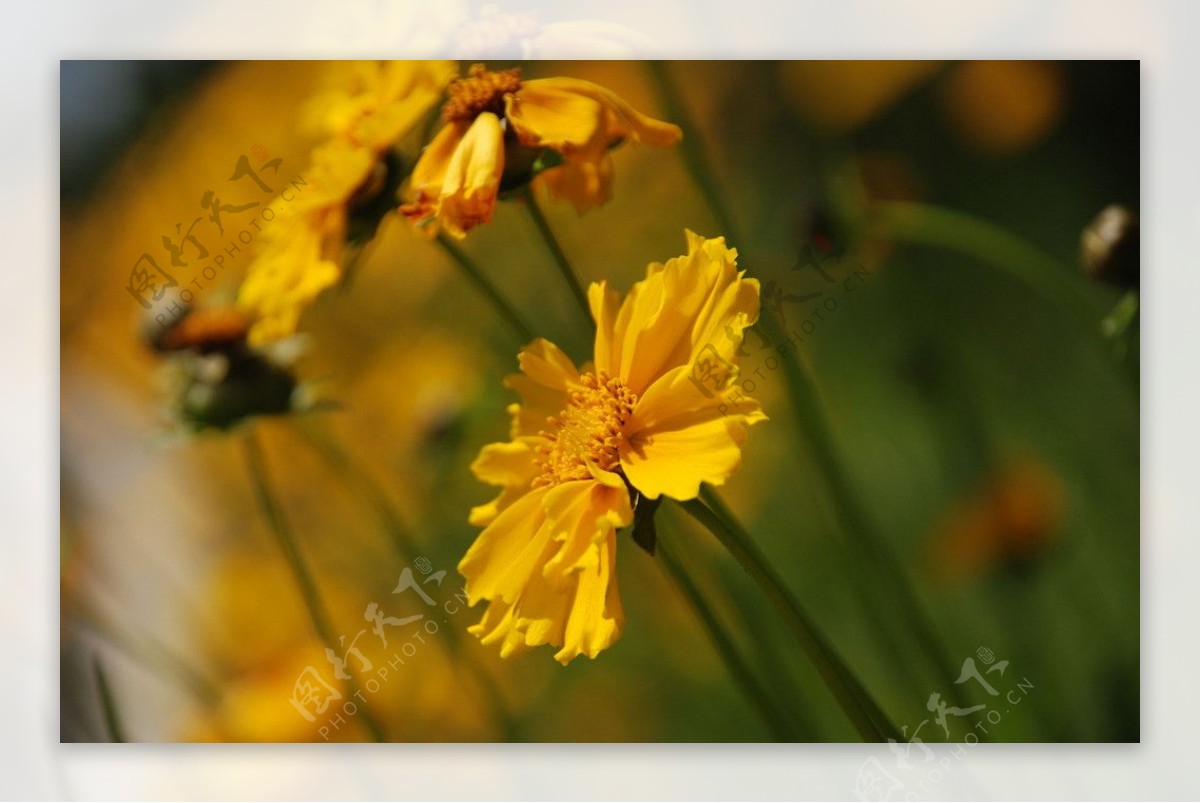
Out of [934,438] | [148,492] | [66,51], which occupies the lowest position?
[934,438]

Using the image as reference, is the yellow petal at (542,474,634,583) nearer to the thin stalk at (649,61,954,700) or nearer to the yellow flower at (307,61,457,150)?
the thin stalk at (649,61,954,700)

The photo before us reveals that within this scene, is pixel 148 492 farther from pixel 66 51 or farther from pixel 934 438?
pixel 934 438

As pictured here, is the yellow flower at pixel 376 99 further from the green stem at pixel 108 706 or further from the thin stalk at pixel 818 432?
the green stem at pixel 108 706

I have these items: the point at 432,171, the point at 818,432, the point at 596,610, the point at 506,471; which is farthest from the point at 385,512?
the point at 818,432

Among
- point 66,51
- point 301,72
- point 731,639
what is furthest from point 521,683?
point 66,51

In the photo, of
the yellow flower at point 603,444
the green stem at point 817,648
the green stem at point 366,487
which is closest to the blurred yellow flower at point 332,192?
the green stem at point 366,487

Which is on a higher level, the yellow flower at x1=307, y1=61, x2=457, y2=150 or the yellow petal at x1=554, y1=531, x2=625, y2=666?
the yellow flower at x1=307, y1=61, x2=457, y2=150

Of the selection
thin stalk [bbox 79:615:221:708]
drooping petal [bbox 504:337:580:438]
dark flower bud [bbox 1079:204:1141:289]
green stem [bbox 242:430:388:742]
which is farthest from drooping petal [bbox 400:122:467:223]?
dark flower bud [bbox 1079:204:1141:289]

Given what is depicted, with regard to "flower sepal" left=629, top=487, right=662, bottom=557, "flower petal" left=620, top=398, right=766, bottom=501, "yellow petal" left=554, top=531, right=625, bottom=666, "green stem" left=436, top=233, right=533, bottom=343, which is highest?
"green stem" left=436, top=233, right=533, bottom=343
